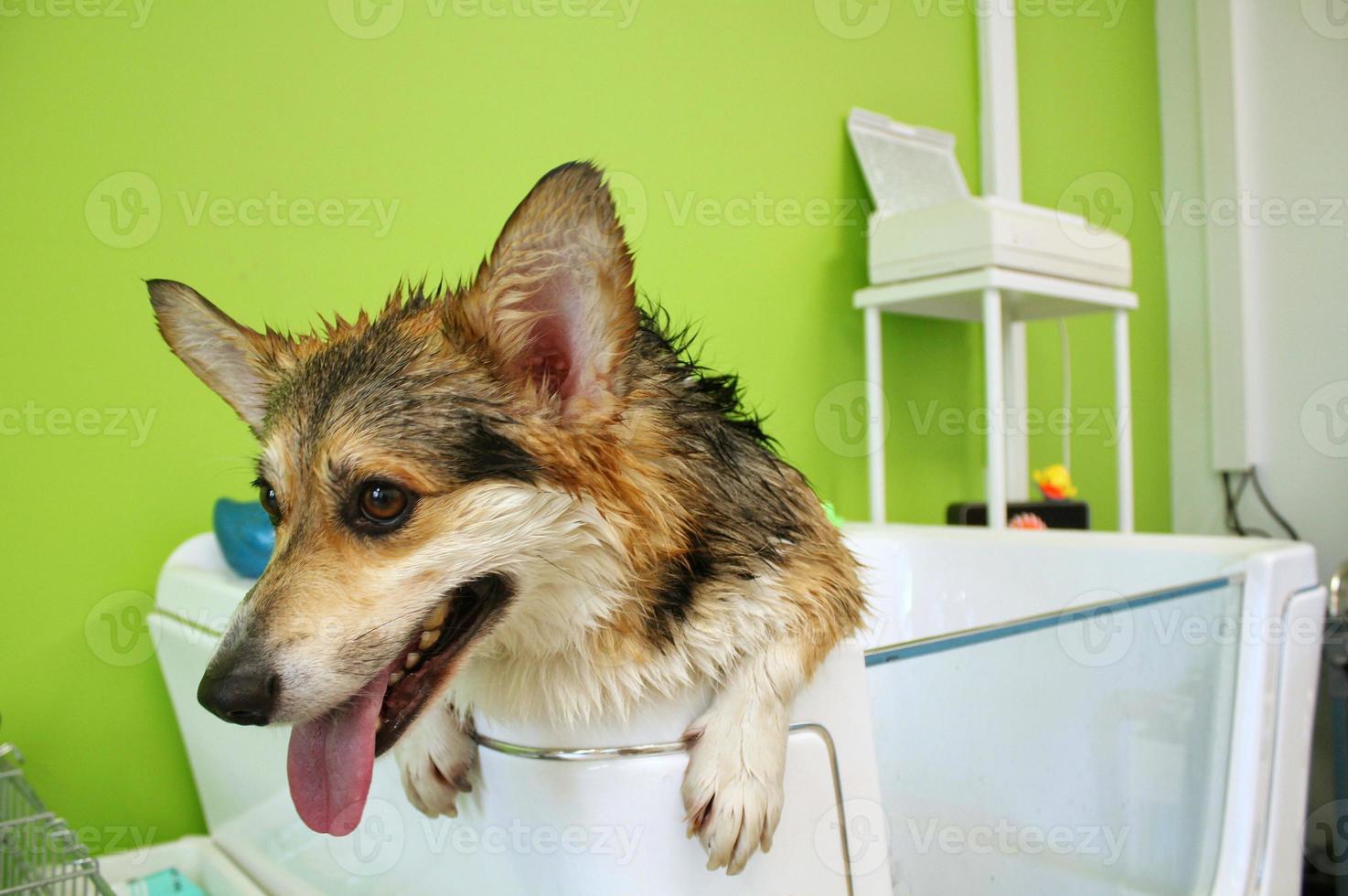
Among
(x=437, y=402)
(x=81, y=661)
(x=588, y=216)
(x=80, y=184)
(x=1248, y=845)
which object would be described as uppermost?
(x=80, y=184)

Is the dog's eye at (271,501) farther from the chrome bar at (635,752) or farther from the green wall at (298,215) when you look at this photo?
the green wall at (298,215)

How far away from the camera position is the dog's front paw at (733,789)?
2.04 feet

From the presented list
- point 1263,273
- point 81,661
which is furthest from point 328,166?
point 1263,273

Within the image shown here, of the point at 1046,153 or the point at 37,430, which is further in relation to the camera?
the point at 1046,153

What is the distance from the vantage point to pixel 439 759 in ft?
2.30

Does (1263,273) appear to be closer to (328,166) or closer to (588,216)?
(328,166)

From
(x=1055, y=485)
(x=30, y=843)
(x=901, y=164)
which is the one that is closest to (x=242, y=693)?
(x=30, y=843)

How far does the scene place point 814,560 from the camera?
77 centimetres

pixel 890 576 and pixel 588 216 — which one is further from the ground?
pixel 588 216

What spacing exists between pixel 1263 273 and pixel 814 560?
8.07 feet

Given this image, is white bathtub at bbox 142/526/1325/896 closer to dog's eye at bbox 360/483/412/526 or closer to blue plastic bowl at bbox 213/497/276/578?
blue plastic bowl at bbox 213/497/276/578

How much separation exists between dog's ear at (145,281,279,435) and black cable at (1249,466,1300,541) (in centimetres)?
264

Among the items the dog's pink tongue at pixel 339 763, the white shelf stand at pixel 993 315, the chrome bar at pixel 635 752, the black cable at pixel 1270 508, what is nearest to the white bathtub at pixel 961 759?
the chrome bar at pixel 635 752

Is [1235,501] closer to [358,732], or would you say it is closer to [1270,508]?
[1270,508]
